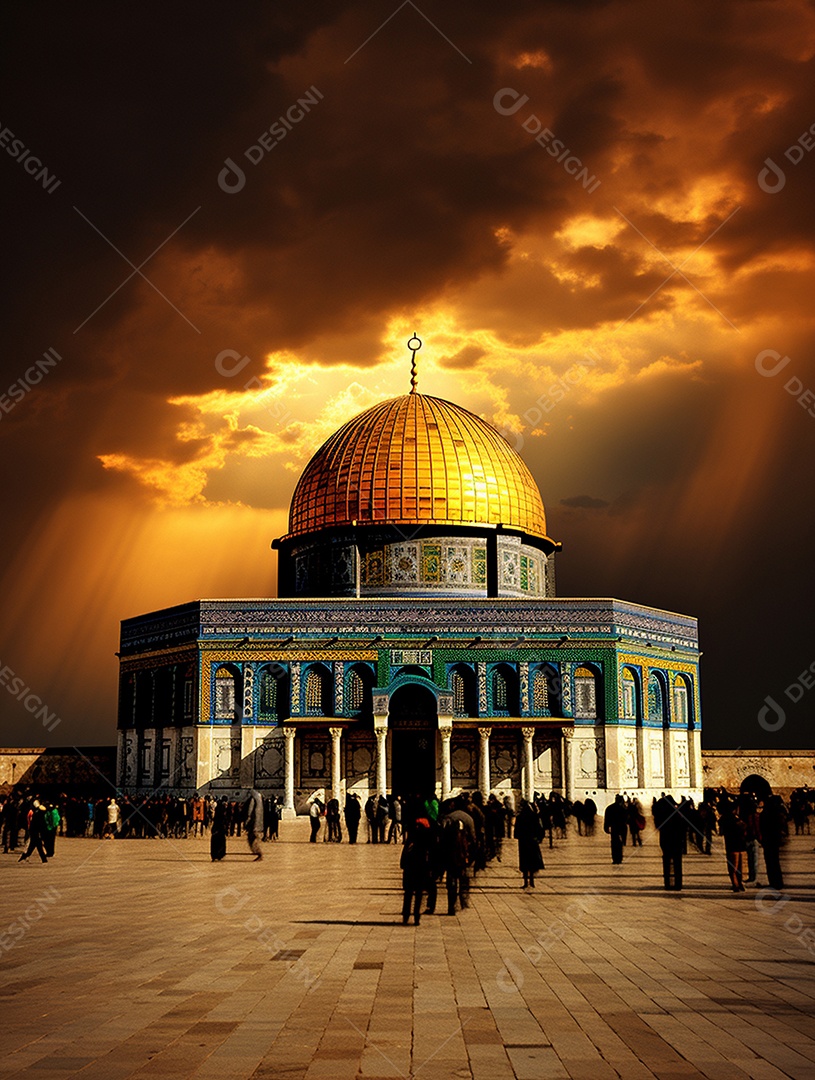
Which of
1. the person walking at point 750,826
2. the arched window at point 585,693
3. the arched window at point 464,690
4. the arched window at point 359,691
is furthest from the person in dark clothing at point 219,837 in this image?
the arched window at point 585,693

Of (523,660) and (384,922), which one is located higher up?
(523,660)

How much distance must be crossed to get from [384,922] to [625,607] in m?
28.4

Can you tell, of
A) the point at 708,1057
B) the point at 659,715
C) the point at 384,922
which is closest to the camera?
the point at 708,1057

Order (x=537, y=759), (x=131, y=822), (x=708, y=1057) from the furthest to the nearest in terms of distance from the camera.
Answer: (x=537, y=759) < (x=131, y=822) < (x=708, y=1057)

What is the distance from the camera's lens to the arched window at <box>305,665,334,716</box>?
40.2 metres

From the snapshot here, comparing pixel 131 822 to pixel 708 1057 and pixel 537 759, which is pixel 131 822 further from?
pixel 708 1057

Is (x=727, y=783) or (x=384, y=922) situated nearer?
(x=384, y=922)

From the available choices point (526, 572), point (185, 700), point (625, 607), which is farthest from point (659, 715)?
point (185, 700)

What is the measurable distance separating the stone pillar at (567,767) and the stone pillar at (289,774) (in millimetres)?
8405

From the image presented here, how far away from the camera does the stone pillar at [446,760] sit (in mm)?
38556

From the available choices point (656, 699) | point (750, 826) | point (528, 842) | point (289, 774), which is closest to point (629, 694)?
point (656, 699)

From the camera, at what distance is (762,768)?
4744cm

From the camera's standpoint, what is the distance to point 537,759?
40.0 meters

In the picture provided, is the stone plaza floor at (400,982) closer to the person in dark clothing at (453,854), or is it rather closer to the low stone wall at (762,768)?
the person in dark clothing at (453,854)
